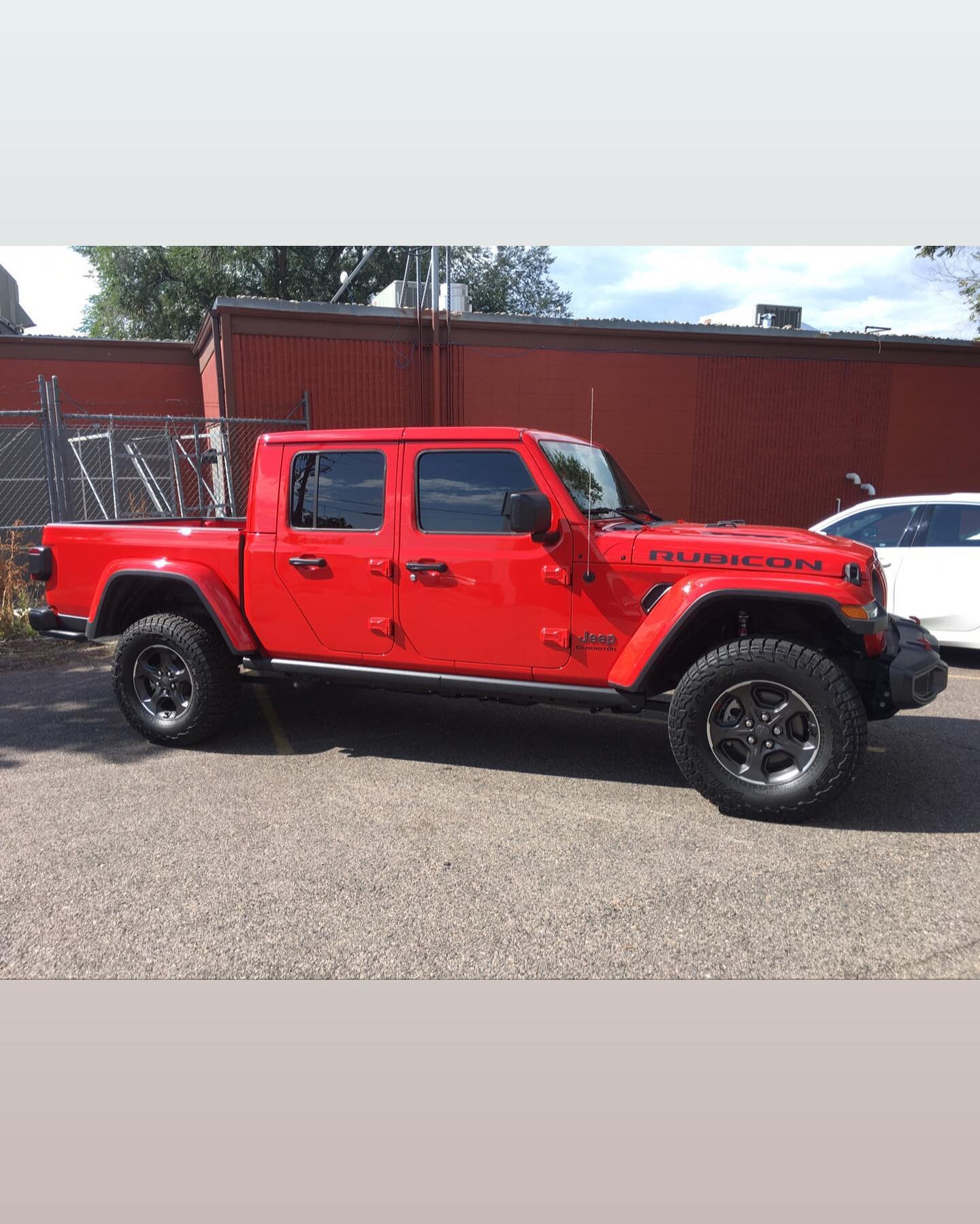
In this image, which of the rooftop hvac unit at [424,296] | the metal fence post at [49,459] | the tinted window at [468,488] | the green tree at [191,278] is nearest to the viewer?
the tinted window at [468,488]

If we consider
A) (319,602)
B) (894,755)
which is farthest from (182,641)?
(894,755)

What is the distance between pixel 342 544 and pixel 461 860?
2015 mm

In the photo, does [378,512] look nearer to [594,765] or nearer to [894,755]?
[594,765]

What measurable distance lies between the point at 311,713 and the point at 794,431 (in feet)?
37.9

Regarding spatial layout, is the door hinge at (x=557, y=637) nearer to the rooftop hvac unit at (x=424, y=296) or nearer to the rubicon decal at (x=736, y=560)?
the rubicon decal at (x=736, y=560)

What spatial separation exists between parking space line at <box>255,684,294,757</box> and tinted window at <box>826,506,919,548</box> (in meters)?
5.09

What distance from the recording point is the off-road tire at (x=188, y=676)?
5152mm

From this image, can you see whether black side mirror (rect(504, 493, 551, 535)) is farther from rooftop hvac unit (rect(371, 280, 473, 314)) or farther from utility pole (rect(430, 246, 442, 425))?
rooftop hvac unit (rect(371, 280, 473, 314))

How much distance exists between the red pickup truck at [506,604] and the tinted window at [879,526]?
10.7 ft

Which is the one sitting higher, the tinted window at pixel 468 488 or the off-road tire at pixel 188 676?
the tinted window at pixel 468 488

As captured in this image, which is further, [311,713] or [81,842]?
[311,713]

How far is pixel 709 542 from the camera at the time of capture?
422cm

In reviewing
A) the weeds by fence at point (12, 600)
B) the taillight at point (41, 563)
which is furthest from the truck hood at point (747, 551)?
the weeds by fence at point (12, 600)

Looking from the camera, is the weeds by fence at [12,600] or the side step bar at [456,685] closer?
the side step bar at [456,685]
